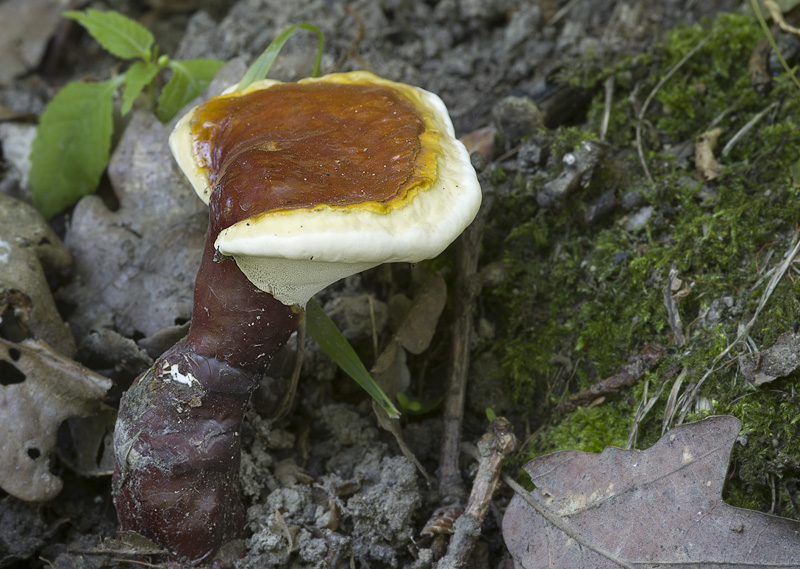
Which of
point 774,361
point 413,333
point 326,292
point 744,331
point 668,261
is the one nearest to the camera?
point 774,361

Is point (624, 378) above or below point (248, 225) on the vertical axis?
below

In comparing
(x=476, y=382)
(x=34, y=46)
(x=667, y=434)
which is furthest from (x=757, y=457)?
(x=34, y=46)

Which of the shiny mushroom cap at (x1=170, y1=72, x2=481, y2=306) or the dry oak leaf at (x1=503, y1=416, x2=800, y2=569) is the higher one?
the shiny mushroom cap at (x1=170, y1=72, x2=481, y2=306)

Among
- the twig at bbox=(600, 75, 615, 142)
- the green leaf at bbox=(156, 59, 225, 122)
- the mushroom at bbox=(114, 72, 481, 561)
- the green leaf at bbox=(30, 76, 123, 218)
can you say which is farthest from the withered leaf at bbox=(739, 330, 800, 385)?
the green leaf at bbox=(30, 76, 123, 218)

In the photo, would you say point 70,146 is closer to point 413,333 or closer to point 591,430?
point 413,333

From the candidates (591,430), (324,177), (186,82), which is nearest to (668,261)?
(591,430)

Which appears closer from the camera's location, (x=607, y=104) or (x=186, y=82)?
(x=607, y=104)

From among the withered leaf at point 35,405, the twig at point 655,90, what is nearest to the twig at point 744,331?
the twig at point 655,90

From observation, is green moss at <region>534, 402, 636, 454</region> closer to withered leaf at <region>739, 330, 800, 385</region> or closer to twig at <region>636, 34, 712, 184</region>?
withered leaf at <region>739, 330, 800, 385</region>
